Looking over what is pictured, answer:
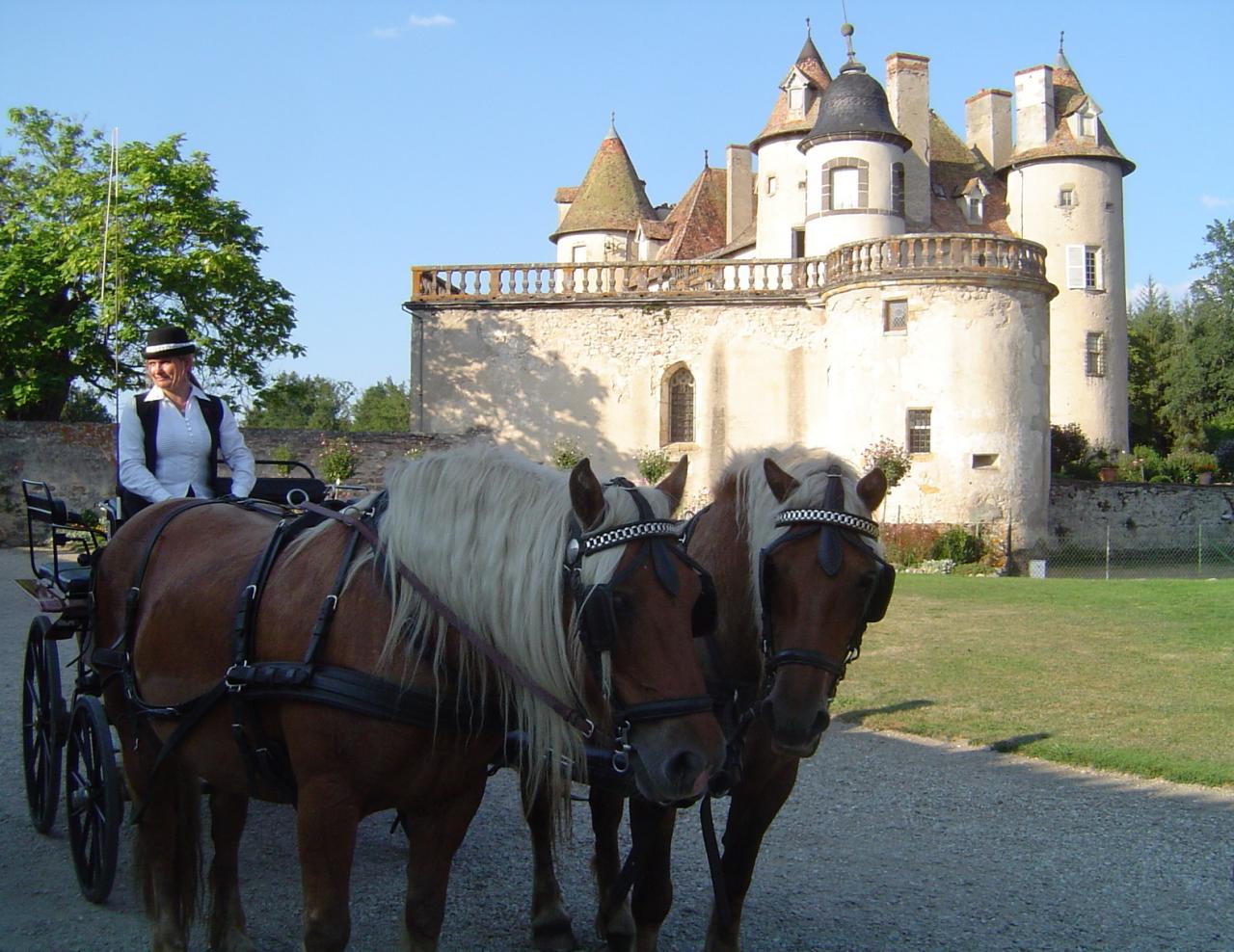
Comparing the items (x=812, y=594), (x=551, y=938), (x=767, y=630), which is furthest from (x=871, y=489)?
(x=551, y=938)

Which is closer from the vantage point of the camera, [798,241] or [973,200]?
[798,241]

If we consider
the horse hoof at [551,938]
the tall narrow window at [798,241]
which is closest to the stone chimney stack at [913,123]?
the tall narrow window at [798,241]

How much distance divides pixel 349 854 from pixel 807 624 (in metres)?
1.63

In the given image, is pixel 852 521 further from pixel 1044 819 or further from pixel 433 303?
pixel 433 303

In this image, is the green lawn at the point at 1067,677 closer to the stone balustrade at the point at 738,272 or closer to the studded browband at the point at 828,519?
the studded browband at the point at 828,519

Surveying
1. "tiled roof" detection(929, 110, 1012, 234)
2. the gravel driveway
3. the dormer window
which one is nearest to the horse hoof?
the gravel driveway

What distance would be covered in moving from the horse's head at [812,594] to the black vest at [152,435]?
2836mm

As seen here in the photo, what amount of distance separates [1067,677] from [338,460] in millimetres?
Answer: 20387

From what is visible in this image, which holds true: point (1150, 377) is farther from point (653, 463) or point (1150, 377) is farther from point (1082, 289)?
point (653, 463)

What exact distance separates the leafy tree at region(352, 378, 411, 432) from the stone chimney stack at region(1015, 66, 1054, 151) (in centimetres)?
3660

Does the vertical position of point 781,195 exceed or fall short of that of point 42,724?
it exceeds it

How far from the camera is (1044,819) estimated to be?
6.97 metres

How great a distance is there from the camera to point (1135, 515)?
33906 millimetres

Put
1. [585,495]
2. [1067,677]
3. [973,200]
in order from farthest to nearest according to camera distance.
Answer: [973,200] < [1067,677] < [585,495]
